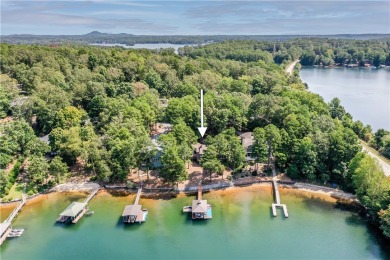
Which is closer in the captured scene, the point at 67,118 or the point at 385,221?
the point at 385,221

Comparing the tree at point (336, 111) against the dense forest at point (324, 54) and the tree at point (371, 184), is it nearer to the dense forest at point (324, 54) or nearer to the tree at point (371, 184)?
the tree at point (371, 184)

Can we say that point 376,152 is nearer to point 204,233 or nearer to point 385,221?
point 385,221

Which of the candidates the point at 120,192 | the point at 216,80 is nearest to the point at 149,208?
the point at 120,192

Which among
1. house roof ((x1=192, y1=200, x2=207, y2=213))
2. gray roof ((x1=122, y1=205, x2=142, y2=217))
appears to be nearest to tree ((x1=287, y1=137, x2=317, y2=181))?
house roof ((x1=192, y1=200, x2=207, y2=213))

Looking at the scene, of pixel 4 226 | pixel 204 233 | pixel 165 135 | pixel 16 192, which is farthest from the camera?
pixel 165 135

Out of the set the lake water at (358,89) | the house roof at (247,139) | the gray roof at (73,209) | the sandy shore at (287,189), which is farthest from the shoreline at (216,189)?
the lake water at (358,89)

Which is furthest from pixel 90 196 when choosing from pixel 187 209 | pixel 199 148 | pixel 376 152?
pixel 376 152

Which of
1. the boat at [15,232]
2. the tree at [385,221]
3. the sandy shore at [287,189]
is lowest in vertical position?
the boat at [15,232]
